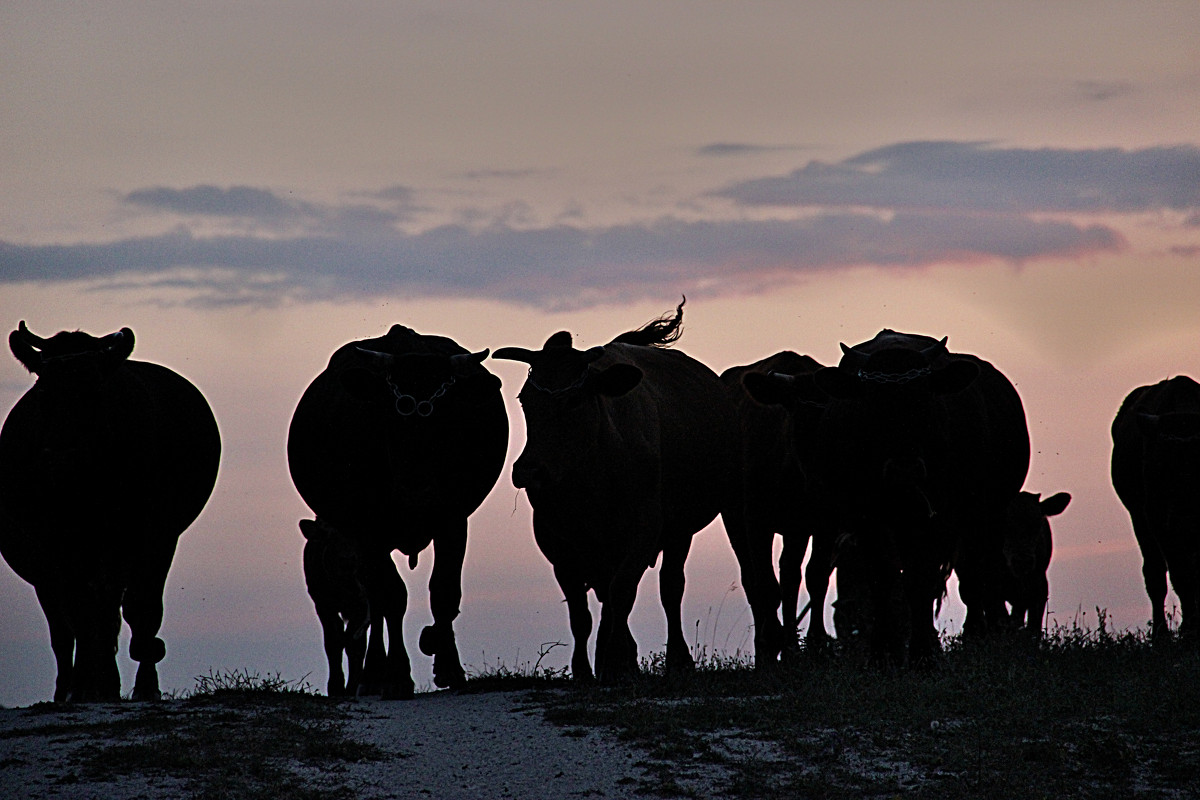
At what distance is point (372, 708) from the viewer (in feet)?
35.8

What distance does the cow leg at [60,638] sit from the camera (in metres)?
12.5

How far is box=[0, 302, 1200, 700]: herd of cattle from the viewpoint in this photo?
1188 cm

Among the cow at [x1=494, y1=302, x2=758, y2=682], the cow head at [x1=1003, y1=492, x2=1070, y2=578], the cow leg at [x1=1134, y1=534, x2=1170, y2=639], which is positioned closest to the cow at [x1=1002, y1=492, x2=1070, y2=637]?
the cow head at [x1=1003, y1=492, x2=1070, y2=578]

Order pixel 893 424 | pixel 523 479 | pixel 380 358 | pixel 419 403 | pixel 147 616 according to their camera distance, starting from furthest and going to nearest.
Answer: pixel 147 616 → pixel 380 358 → pixel 419 403 → pixel 893 424 → pixel 523 479

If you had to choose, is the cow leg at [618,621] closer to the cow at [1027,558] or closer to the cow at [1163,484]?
the cow at [1163,484]

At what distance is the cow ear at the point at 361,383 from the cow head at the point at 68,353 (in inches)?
65.0

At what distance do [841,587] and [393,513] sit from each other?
397 cm

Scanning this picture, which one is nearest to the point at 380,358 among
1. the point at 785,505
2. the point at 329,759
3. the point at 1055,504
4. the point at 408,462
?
the point at 408,462

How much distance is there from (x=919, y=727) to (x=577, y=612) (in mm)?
4017

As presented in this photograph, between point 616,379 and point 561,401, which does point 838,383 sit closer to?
point 616,379

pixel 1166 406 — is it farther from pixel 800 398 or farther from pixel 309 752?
pixel 309 752

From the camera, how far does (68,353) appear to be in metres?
11.8

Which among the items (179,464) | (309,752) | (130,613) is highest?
(179,464)

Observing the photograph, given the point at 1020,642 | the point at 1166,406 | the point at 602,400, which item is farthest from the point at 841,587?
the point at 1166,406
